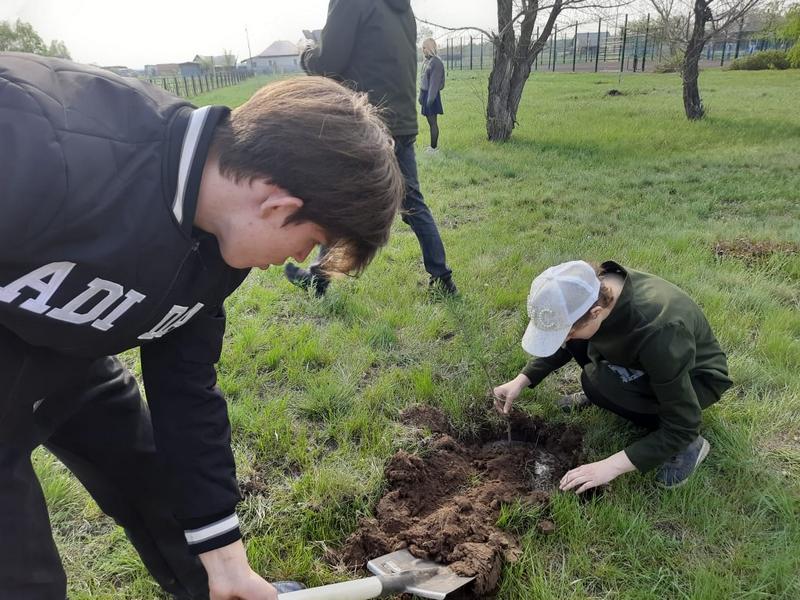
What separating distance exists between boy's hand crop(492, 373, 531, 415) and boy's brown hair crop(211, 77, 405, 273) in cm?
163

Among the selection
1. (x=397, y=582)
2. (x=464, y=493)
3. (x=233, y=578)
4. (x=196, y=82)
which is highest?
(x=196, y=82)

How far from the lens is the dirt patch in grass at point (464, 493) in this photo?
2.11 m

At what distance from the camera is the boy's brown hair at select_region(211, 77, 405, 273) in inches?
48.3

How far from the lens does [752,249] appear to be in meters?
4.84

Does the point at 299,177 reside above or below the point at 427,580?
above

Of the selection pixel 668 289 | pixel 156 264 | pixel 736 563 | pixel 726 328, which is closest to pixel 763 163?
pixel 726 328

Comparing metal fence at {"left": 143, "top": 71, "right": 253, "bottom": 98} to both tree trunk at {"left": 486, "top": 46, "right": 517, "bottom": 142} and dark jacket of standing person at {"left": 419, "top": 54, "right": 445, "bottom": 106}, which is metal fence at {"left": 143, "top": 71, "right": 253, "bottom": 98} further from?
dark jacket of standing person at {"left": 419, "top": 54, "right": 445, "bottom": 106}

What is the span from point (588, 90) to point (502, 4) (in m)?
11.7

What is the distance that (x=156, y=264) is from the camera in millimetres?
1257

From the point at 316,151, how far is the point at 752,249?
471cm

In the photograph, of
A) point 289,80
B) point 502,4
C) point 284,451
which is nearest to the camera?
point 289,80

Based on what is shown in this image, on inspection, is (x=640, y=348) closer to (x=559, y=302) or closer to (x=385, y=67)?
(x=559, y=302)

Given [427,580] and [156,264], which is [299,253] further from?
[427,580]

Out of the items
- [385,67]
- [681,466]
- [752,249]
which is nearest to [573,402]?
[681,466]
